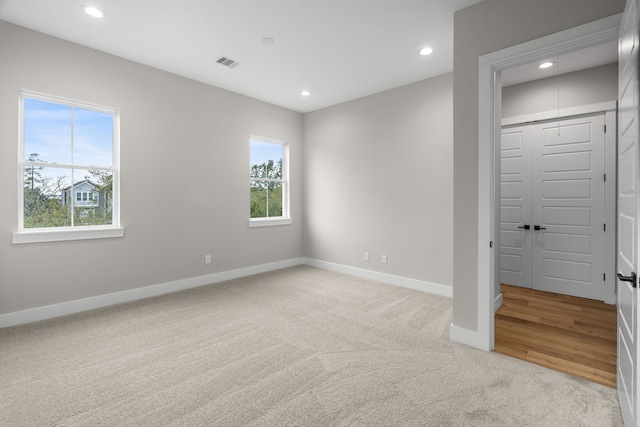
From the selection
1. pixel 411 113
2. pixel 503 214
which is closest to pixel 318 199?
pixel 411 113

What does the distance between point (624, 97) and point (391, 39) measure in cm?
208

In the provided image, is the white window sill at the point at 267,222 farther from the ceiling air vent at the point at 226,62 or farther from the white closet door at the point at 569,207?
the white closet door at the point at 569,207

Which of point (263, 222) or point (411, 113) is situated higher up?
point (411, 113)

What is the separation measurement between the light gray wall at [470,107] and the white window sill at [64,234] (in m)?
3.76

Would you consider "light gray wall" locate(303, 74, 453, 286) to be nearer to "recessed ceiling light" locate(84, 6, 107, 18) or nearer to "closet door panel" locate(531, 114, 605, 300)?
"closet door panel" locate(531, 114, 605, 300)

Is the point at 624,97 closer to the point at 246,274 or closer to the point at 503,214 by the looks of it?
the point at 503,214

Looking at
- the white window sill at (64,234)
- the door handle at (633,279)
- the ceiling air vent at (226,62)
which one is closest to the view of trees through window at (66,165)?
the white window sill at (64,234)

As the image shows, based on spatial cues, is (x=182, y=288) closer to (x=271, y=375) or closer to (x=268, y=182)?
(x=268, y=182)

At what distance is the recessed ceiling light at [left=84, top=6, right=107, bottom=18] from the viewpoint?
2691 millimetres

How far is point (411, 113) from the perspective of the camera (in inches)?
170

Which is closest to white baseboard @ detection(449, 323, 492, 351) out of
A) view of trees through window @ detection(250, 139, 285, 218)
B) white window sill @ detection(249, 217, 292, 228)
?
white window sill @ detection(249, 217, 292, 228)

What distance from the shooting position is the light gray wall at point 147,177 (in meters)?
2.99

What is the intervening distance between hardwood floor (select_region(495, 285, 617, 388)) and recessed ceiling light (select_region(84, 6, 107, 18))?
4.58m

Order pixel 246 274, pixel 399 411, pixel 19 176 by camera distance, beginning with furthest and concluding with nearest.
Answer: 1. pixel 246 274
2. pixel 19 176
3. pixel 399 411
